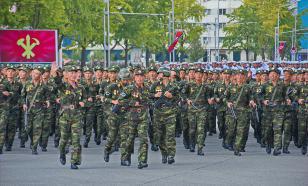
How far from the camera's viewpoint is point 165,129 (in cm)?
1720

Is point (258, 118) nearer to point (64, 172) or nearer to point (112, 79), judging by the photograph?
point (112, 79)

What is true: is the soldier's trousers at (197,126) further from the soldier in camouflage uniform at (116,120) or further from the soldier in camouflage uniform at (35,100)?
the soldier in camouflage uniform at (35,100)

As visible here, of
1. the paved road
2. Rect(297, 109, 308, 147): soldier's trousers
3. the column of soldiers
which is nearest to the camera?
the paved road

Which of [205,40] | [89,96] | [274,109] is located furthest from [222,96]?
[205,40]

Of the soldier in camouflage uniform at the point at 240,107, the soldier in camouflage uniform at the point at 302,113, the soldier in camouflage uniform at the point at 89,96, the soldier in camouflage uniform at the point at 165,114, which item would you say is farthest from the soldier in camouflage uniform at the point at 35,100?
the soldier in camouflage uniform at the point at 302,113

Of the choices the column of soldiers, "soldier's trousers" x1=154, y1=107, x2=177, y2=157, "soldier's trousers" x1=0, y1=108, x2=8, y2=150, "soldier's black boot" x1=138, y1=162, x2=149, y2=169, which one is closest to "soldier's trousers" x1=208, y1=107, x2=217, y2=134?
the column of soldiers

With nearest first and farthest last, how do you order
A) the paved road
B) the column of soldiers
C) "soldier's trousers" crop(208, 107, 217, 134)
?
the paved road → the column of soldiers → "soldier's trousers" crop(208, 107, 217, 134)

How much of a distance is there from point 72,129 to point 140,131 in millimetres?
1219

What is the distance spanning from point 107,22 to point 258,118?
4160cm

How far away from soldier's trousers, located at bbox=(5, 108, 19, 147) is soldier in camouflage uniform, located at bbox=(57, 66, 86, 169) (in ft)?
12.7

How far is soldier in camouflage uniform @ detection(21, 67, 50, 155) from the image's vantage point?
19.0 meters

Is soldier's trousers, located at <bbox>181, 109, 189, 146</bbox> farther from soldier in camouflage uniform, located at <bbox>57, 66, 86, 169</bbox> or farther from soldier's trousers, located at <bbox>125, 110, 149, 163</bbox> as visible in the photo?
soldier in camouflage uniform, located at <bbox>57, 66, 86, 169</bbox>

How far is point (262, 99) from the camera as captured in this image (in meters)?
19.4

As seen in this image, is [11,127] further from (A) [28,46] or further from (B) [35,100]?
(A) [28,46]
